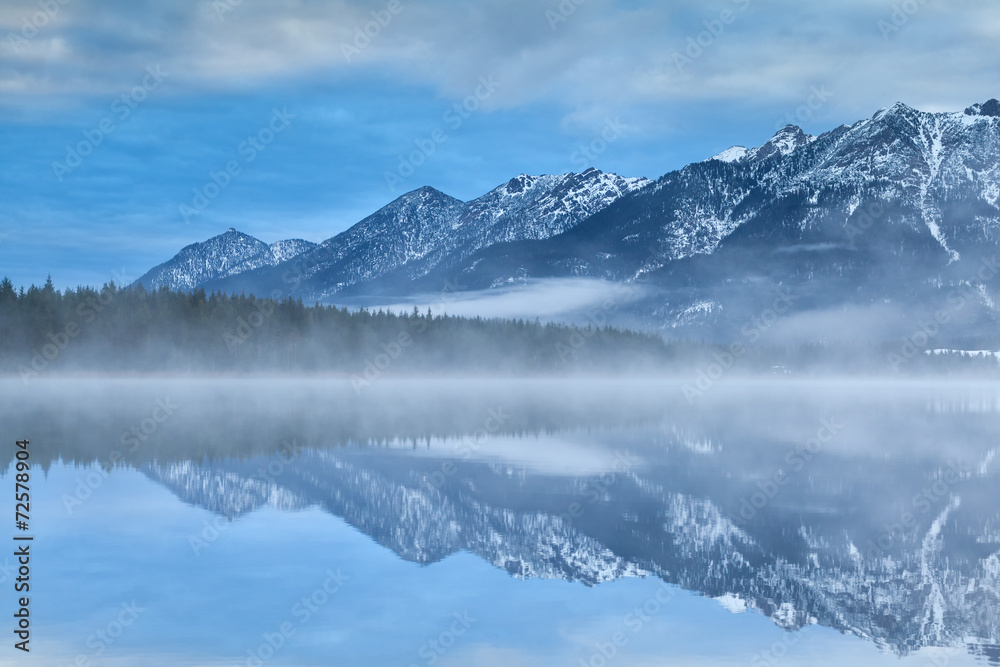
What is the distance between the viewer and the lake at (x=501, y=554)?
50.8 feet

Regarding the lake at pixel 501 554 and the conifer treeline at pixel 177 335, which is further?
the conifer treeline at pixel 177 335

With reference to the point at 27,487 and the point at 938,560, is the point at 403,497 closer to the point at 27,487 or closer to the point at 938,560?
the point at 27,487

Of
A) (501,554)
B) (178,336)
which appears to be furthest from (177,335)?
(501,554)

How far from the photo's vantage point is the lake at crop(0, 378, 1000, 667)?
15469mm

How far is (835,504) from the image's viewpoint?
28.2 m

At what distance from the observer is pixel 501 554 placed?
72.2 feet

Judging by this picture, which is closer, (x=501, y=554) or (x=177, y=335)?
(x=501, y=554)

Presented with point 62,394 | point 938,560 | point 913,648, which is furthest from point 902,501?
point 62,394

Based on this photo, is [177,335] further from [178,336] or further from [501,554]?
[501,554]

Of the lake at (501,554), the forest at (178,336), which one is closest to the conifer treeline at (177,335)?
the forest at (178,336)

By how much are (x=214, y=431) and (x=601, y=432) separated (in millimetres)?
21366

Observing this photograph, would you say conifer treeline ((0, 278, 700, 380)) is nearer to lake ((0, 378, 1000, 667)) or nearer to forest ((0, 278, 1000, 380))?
A: forest ((0, 278, 1000, 380))

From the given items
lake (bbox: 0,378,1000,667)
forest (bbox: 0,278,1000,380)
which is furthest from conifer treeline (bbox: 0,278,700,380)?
lake (bbox: 0,378,1000,667)

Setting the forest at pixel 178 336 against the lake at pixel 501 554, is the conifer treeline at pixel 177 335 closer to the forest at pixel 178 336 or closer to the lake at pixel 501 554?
the forest at pixel 178 336
